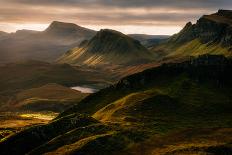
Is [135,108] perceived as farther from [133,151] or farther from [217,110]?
[133,151]

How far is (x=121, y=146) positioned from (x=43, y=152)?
24897 mm

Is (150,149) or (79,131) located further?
(79,131)

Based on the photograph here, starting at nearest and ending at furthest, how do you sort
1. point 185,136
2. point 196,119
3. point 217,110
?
point 185,136, point 196,119, point 217,110

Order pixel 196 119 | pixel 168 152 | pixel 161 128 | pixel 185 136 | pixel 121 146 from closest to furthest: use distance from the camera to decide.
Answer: pixel 168 152 < pixel 121 146 < pixel 185 136 < pixel 161 128 < pixel 196 119

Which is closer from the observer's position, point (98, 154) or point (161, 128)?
point (98, 154)

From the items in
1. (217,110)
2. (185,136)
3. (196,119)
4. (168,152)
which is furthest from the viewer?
(217,110)

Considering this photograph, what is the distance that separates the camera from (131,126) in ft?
550

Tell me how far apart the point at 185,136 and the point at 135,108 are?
43.6 metres

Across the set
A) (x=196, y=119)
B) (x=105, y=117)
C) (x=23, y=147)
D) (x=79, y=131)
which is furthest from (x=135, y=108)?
(x=23, y=147)

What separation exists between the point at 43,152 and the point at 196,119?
6788cm

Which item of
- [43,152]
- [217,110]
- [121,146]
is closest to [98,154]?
[121,146]

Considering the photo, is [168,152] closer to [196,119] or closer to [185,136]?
[185,136]

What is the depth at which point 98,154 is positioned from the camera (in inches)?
5463

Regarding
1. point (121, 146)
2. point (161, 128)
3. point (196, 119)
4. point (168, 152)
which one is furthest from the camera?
point (196, 119)
